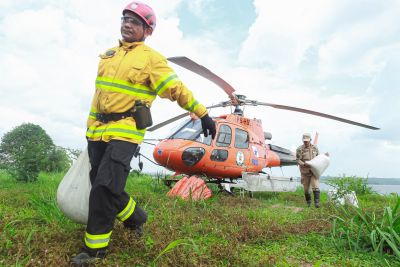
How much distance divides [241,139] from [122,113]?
20.6 feet

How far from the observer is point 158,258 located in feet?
9.19

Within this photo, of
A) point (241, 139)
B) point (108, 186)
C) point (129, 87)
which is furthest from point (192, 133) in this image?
point (108, 186)

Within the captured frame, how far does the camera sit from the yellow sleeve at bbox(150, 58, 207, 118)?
3.15 metres

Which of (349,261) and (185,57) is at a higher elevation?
(185,57)

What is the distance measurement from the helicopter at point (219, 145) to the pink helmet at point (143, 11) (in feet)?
11.7

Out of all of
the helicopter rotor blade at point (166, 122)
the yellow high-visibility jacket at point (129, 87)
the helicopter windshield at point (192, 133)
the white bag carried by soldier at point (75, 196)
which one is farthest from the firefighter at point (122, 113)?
the helicopter rotor blade at point (166, 122)

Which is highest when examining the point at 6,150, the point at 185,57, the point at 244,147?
the point at 185,57

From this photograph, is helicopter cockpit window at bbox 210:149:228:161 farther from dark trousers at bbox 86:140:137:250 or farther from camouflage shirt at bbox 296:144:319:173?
dark trousers at bbox 86:140:137:250

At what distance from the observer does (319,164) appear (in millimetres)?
7887

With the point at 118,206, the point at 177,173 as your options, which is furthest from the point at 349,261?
the point at 177,173

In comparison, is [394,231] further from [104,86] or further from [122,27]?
[122,27]

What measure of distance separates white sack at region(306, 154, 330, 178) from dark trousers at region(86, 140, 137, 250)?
584 centimetres

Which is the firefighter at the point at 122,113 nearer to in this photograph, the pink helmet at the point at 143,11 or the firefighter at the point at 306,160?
the pink helmet at the point at 143,11

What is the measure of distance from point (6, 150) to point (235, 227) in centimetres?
2788
